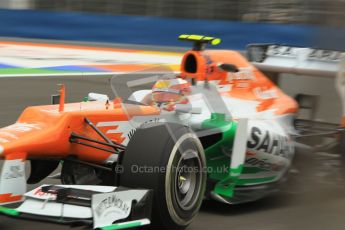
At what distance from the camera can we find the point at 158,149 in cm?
360

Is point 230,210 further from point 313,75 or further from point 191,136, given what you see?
point 313,75

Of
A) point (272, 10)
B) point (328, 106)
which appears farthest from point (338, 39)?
point (272, 10)

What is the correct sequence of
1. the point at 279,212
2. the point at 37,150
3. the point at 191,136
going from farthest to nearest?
the point at 279,212 → the point at 191,136 → the point at 37,150

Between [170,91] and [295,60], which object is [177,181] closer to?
[170,91]

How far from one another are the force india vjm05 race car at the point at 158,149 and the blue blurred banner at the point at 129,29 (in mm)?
9493

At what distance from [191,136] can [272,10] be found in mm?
9907

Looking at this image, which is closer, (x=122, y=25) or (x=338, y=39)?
(x=338, y=39)

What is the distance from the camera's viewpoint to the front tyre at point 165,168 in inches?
139

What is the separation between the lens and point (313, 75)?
215 inches

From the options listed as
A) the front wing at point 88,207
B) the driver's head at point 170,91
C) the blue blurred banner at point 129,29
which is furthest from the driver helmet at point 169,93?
the blue blurred banner at point 129,29

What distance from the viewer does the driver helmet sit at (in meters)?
4.28

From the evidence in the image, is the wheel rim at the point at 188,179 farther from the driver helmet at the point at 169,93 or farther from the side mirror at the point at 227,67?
the side mirror at the point at 227,67

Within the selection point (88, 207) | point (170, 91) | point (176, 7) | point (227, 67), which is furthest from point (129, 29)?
point (88, 207)

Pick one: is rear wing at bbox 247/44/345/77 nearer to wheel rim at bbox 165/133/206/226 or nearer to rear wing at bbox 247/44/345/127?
rear wing at bbox 247/44/345/127
